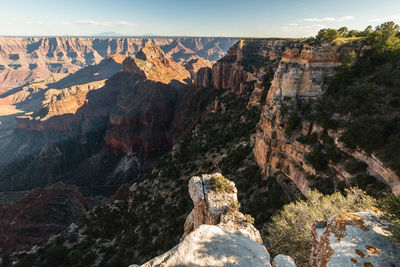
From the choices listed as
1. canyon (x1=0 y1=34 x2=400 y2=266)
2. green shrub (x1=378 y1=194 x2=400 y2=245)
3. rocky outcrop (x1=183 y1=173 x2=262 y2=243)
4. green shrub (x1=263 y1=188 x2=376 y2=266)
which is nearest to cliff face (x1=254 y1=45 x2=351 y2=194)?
canyon (x1=0 y1=34 x2=400 y2=266)

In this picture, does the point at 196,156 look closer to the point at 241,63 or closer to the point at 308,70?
the point at 308,70

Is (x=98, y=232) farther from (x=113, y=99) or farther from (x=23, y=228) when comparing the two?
(x=113, y=99)

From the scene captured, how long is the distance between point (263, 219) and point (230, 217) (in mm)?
8706

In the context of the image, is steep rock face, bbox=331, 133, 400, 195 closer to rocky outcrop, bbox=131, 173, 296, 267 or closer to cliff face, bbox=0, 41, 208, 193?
rocky outcrop, bbox=131, 173, 296, 267

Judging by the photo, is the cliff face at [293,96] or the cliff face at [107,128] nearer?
the cliff face at [293,96]

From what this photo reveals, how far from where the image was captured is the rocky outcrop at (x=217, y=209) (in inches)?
463

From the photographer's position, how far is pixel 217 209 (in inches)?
534

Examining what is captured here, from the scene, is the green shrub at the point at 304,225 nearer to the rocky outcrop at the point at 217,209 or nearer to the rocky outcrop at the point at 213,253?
the rocky outcrop at the point at 217,209

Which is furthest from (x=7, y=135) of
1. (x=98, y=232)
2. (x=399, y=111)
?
(x=399, y=111)

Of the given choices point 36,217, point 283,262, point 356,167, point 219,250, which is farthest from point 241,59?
point 36,217

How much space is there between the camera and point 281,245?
11711mm

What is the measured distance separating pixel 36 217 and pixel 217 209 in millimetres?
55306

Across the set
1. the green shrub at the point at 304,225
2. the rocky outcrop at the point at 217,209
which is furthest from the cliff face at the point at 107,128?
the green shrub at the point at 304,225

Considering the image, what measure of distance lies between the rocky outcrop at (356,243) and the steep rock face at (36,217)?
56.1m
